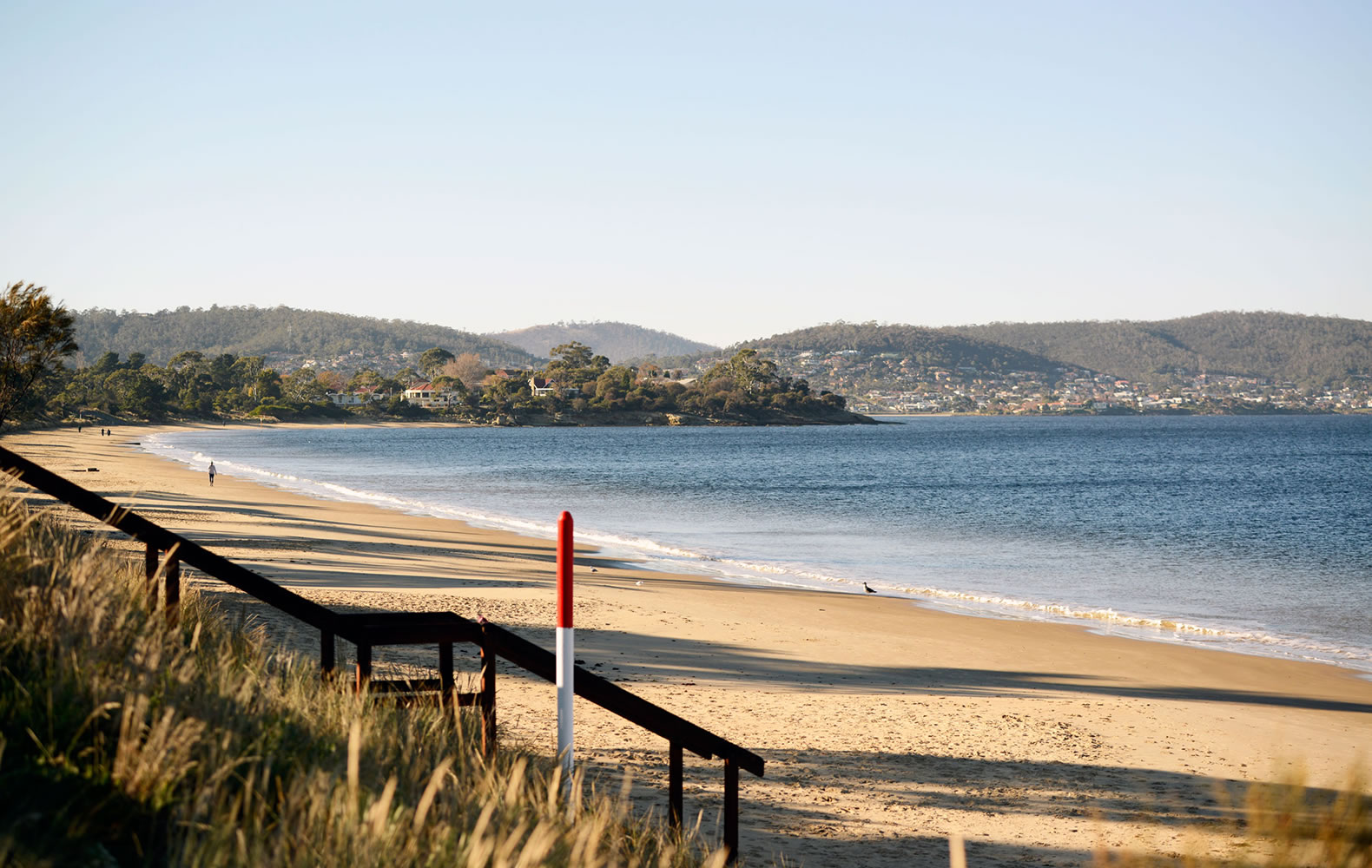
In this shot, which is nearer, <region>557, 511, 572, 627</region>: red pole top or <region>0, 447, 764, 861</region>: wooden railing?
<region>557, 511, 572, 627</region>: red pole top

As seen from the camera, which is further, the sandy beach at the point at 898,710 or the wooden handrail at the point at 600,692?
the sandy beach at the point at 898,710

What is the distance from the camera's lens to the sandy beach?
752 centimetres

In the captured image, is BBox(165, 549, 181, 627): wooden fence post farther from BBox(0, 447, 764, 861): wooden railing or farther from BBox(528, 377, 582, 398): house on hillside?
BBox(528, 377, 582, 398): house on hillside

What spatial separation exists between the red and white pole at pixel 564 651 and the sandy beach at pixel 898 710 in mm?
2176

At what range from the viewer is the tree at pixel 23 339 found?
79.6 ft

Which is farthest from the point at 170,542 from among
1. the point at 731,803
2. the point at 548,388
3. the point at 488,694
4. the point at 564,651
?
the point at 548,388

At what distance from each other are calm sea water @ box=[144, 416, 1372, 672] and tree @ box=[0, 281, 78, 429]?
41.2 feet

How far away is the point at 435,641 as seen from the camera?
5043 millimetres

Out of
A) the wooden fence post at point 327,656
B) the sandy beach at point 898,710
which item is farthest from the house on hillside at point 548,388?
the wooden fence post at point 327,656

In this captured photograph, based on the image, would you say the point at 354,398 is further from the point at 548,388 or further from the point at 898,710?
the point at 898,710

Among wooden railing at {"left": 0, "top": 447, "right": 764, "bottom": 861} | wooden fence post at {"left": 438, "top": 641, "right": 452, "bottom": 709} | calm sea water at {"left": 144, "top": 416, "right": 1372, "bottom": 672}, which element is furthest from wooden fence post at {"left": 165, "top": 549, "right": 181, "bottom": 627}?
calm sea water at {"left": 144, "top": 416, "right": 1372, "bottom": 672}

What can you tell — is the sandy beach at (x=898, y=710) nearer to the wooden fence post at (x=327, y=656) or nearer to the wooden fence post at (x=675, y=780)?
the wooden fence post at (x=675, y=780)

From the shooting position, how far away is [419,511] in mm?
36469

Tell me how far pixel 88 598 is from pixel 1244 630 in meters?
18.1
